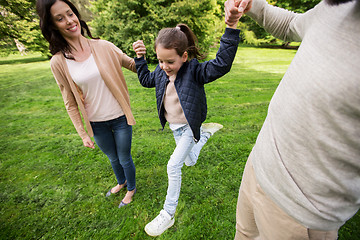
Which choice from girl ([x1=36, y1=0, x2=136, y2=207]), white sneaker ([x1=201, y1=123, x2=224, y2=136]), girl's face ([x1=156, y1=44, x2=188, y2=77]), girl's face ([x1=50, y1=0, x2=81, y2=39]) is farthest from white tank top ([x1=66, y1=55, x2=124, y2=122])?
white sneaker ([x1=201, y1=123, x2=224, y2=136])

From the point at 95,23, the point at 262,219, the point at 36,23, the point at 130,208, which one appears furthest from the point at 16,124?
the point at 36,23

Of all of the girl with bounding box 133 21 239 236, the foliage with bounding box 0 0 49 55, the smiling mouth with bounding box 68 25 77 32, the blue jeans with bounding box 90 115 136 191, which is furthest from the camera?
the foliage with bounding box 0 0 49 55

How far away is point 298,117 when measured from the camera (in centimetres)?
84

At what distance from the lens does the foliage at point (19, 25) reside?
1184 centimetres

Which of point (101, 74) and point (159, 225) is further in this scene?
point (159, 225)

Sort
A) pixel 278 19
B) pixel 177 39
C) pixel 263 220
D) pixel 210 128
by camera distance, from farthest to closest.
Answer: pixel 210 128 < pixel 177 39 < pixel 278 19 < pixel 263 220

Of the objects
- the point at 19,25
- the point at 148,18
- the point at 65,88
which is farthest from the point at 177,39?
the point at 19,25

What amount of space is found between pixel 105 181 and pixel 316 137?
2.99 m

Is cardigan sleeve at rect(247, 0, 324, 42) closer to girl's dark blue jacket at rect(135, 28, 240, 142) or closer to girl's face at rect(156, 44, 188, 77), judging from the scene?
girl's dark blue jacket at rect(135, 28, 240, 142)

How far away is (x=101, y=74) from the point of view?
1.88 meters

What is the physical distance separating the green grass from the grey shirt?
5.24ft

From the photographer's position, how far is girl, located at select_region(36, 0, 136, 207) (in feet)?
5.58

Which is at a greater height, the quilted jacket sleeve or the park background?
the quilted jacket sleeve

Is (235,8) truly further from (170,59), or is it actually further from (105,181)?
(105,181)
